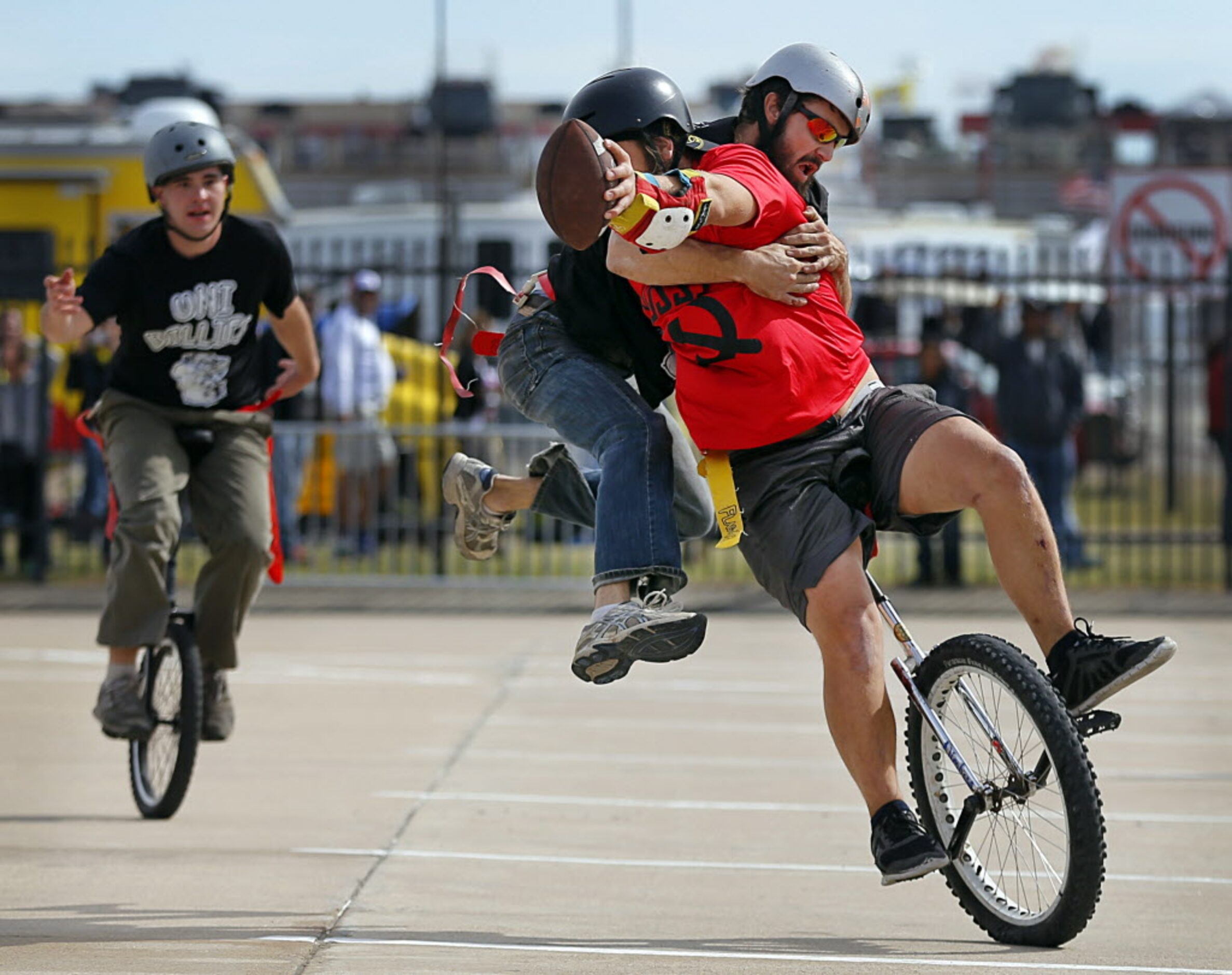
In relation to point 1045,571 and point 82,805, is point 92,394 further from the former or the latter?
point 1045,571

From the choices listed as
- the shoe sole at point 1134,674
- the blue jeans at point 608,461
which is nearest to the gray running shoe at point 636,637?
the blue jeans at point 608,461

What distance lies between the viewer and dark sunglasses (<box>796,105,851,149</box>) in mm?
5227

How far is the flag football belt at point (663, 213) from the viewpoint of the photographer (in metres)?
4.74

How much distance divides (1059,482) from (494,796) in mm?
8661

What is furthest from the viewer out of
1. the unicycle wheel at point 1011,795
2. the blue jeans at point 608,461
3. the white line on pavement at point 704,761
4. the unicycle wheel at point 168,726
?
the white line on pavement at point 704,761

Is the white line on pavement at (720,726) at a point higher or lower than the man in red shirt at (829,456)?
lower

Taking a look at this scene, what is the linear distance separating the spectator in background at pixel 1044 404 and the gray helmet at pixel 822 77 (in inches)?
398

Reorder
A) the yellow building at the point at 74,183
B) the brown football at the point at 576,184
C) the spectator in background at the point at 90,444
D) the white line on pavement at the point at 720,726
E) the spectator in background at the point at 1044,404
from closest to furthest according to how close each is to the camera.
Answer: the brown football at the point at 576,184
the white line on pavement at the point at 720,726
the spectator in background at the point at 90,444
the spectator in background at the point at 1044,404
the yellow building at the point at 74,183

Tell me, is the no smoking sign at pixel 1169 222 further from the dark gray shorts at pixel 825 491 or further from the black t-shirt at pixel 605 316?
the dark gray shorts at pixel 825 491

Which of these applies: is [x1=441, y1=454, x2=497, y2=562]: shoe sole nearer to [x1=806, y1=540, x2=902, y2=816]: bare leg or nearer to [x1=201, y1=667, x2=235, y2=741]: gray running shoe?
[x1=806, y1=540, x2=902, y2=816]: bare leg

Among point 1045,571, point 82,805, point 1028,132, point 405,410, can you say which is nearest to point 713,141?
point 1045,571

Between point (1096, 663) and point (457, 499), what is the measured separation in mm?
1867

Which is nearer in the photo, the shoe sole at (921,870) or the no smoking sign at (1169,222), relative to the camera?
the shoe sole at (921,870)

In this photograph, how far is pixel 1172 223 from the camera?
1695 cm
